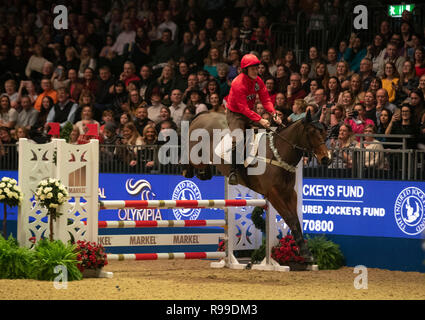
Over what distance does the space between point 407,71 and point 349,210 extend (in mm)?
3118

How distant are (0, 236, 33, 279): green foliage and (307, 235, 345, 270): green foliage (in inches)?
161

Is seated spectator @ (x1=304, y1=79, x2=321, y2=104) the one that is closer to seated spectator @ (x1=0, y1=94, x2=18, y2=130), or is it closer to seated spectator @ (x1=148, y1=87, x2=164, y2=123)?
seated spectator @ (x1=148, y1=87, x2=164, y2=123)

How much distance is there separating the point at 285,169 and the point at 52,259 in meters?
3.39

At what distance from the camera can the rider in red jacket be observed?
36.6ft

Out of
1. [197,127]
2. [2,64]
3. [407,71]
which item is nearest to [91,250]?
[197,127]

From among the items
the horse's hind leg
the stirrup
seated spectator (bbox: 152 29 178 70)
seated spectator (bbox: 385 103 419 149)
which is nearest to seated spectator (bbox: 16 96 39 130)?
seated spectator (bbox: 152 29 178 70)

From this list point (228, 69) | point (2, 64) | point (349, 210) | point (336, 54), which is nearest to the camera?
point (349, 210)

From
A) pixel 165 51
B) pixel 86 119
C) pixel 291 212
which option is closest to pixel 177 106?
pixel 86 119

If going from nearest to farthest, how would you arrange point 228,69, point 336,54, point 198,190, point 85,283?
point 85,283
point 198,190
point 336,54
point 228,69

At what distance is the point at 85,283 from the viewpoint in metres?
10.0

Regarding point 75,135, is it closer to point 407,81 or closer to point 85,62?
point 85,62

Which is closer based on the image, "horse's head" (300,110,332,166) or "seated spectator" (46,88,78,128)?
"horse's head" (300,110,332,166)

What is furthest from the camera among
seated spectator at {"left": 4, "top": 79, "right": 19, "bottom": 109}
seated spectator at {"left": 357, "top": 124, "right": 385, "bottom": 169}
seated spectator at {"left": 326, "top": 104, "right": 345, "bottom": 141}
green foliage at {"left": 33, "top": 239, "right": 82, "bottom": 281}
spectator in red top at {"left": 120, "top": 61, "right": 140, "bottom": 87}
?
seated spectator at {"left": 4, "top": 79, "right": 19, "bottom": 109}

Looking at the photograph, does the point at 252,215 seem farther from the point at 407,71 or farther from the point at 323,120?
the point at 407,71
